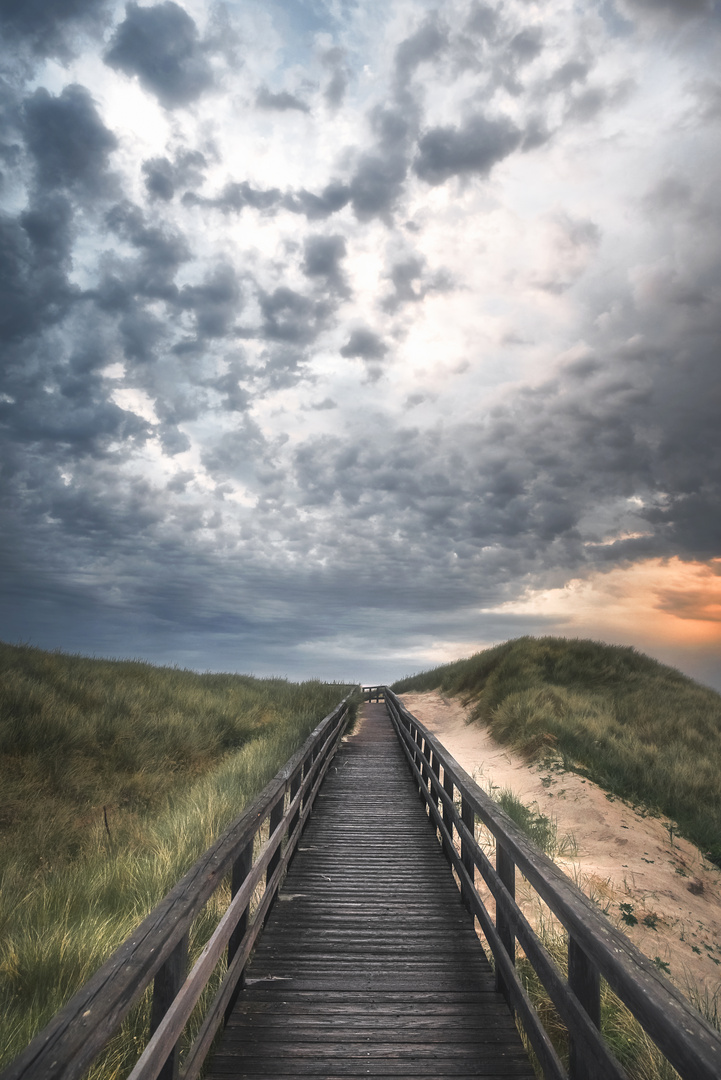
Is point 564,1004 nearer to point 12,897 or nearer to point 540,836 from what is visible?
point 12,897

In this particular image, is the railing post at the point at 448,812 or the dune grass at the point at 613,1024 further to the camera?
the railing post at the point at 448,812

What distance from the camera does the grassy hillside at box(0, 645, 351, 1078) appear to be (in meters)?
3.40

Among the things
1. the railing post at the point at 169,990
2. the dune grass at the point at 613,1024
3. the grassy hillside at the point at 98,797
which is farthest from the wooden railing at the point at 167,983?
the dune grass at the point at 613,1024

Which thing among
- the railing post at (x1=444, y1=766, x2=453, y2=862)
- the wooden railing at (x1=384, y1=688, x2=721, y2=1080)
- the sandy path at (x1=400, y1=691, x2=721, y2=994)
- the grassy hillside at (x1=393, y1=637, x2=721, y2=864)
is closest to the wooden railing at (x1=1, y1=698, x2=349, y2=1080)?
the wooden railing at (x1=384, y1=688, x2=721, y2=1080)

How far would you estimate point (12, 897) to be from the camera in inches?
181

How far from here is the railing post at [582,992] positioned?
2201mm

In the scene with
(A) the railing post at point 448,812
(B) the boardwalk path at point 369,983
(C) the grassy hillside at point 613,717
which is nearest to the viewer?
(B) the boardwalk path at point 369,983

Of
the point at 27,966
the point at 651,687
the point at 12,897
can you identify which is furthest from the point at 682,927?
the point at 651,687

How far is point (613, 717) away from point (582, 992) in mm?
13793

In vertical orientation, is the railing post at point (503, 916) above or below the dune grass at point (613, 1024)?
above

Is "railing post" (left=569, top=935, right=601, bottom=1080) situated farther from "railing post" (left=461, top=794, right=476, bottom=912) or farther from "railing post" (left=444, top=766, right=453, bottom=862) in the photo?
"railing post" (left=444, top=766, right=453, bottom=862)

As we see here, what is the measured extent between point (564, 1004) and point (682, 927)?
16.1ft

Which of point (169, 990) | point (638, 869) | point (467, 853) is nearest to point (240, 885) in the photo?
point (169, 990)

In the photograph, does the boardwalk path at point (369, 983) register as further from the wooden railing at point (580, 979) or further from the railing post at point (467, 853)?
the wooden railing at point (580, 979)
